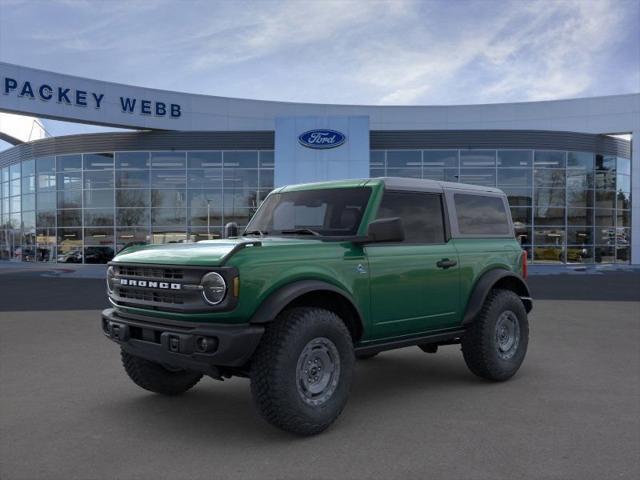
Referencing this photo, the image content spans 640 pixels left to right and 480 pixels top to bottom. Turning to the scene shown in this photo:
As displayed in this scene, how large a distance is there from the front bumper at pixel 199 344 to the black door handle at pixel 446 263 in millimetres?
2079

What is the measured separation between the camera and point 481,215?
6066 mm

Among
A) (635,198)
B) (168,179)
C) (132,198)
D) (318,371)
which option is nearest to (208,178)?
(168,179)

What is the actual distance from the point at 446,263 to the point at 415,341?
32.3 inches

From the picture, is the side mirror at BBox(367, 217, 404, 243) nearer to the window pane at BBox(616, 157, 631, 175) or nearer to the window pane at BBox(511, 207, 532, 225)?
the window pane at BBox(511, 207, 532, 225)

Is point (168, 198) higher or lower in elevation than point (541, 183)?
lower

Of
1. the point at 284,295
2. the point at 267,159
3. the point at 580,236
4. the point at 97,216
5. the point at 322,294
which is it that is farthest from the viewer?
the point at 580,236

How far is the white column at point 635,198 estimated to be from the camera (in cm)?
2858

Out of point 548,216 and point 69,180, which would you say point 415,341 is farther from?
point 69,180

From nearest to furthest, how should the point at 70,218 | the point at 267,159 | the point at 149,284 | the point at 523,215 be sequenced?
the point at 149,284, the point at 267,159, the point at 523,215, the point at 70,218

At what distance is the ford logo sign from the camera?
23781 millimetres

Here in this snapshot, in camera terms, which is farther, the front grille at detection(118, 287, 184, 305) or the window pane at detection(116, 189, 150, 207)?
the window pane at detection(116, 189, 150, 207)

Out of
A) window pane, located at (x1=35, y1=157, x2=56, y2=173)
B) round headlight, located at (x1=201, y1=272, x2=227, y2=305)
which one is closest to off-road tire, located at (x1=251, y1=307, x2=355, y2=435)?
round headlight, located at (x1=201, y1=272, x2=227, y2=305)

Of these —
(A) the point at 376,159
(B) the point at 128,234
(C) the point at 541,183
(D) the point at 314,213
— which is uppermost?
(A) the point at 376,159

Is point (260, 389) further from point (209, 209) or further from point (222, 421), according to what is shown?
point (209, 209)
